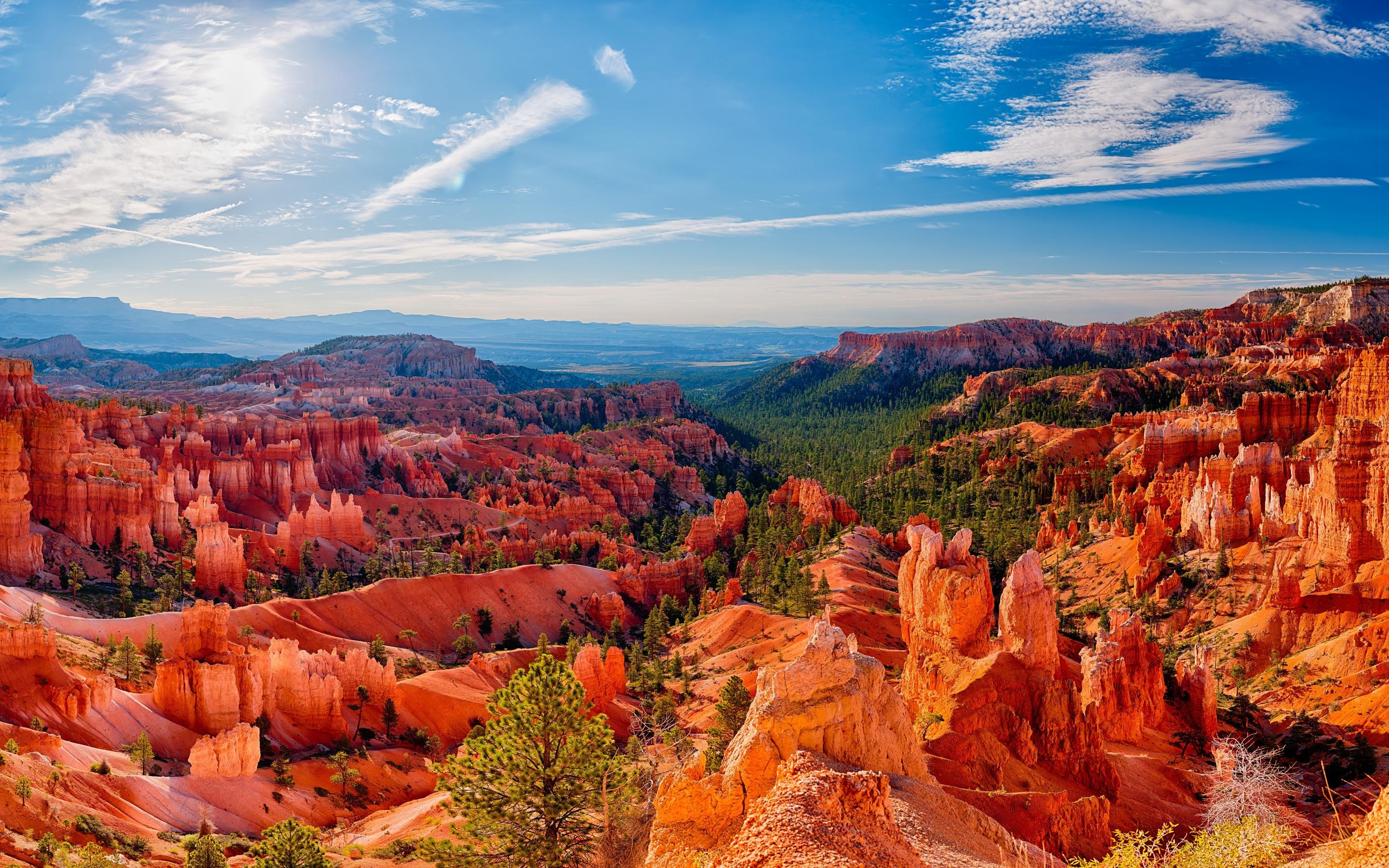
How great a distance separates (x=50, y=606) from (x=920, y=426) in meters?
119

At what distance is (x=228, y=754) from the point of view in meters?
29.8

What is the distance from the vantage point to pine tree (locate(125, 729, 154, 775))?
28.1 metres

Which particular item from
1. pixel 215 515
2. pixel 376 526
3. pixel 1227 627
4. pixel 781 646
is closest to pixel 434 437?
pixel 376 526

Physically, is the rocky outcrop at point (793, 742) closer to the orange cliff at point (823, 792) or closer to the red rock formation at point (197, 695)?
the orange cliff at point (823, 792)

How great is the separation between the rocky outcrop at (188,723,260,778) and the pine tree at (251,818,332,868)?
11.0m

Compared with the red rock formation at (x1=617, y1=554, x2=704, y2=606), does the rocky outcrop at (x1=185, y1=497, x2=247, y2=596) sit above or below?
above

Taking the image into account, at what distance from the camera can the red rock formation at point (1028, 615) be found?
28.5m

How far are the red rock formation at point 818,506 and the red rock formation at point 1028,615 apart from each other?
1839 inches

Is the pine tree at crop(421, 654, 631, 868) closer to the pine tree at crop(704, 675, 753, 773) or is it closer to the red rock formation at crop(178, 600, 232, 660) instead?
the pine tree at crop(704, 675, 753, 773)

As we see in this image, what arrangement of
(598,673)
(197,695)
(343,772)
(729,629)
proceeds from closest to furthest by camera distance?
1. (343,772)
2. (197,695)
3. (598,673)
4. (729,629)

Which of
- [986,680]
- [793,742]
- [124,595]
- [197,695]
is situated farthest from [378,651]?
[793,742]

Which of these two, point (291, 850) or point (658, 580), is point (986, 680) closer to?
point (291, 850)

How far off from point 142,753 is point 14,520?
30.1m

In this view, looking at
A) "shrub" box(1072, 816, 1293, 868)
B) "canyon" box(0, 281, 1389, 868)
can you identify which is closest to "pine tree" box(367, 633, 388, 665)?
"canyon" box(0, 281, 1389, 868)
